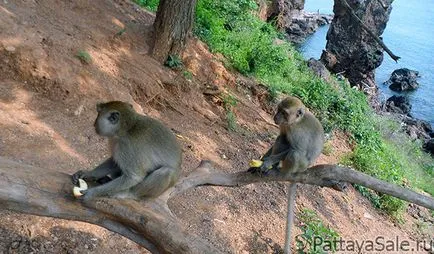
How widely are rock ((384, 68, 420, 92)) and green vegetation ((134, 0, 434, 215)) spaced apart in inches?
687

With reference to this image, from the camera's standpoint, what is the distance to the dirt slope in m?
6.03

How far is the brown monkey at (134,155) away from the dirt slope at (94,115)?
4.63 ft

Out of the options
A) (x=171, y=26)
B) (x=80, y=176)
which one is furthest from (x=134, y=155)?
(x=171, y=26)

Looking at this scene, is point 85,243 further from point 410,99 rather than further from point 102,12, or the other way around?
point 410,99

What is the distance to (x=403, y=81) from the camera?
1273 inches

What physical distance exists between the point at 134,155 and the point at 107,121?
1.26 ft

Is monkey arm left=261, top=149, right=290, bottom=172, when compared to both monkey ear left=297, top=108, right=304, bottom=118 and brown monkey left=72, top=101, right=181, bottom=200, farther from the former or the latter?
brown monkey left=72, top=101, right=181, bottom=200

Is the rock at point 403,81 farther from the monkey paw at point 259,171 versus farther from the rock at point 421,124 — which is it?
the monkey paw at point 259,171

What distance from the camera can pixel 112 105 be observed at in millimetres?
4285

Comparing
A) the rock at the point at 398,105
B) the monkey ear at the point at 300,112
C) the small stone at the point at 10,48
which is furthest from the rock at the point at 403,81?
the small stone at the point at 10,48

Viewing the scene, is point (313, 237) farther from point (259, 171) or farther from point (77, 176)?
point (77, 176)

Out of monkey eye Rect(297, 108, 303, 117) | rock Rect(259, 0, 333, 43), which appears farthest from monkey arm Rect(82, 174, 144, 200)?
rock Rect(259, 0, 333, 43)

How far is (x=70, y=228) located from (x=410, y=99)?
29837mm

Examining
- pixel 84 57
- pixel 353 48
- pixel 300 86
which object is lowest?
pixel 353 48
